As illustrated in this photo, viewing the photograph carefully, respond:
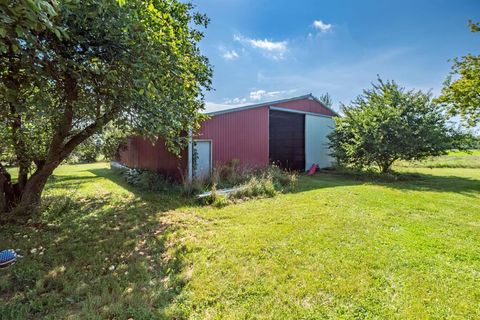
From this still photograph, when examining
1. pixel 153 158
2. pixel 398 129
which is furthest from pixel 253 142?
pixel 398 129

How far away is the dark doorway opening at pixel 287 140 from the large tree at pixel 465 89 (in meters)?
6.47

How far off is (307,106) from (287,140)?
7.90 ft

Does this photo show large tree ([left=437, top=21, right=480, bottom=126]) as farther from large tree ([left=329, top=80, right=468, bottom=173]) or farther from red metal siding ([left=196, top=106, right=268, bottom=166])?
red metal siding ([left=196, top=106, right=268, bottom=166])

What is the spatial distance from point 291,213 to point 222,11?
7.13m

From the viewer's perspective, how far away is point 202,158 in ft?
29.6

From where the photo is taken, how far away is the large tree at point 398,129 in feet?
33.5

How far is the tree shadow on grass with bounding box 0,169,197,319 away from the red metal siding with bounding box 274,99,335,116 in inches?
363

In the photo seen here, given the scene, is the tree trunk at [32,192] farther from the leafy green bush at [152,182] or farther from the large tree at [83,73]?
the leafy green bush at [152,182]

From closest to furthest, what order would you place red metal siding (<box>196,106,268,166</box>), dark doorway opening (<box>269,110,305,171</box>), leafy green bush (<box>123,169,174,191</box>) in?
leafy green bush (<box>123,169,174,191</box>) < red metal siding (<box>196,106,268,166</box>) < dark doorway opening (<box>269,110,305,171</box>)

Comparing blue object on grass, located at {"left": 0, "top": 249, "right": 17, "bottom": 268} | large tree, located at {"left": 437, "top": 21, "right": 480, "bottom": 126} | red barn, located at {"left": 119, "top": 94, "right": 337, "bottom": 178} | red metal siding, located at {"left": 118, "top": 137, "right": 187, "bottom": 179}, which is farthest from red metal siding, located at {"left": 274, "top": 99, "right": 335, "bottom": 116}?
blue object on grass, located at {"left": 0, "top": 249, "right": 17, "bottom": 268}

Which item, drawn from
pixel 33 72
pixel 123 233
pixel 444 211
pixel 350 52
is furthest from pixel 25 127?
pixel 350 52

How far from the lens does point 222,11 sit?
26.3 ft

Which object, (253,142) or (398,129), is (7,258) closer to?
(253,142)

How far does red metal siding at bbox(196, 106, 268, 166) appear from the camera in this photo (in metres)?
9.27
